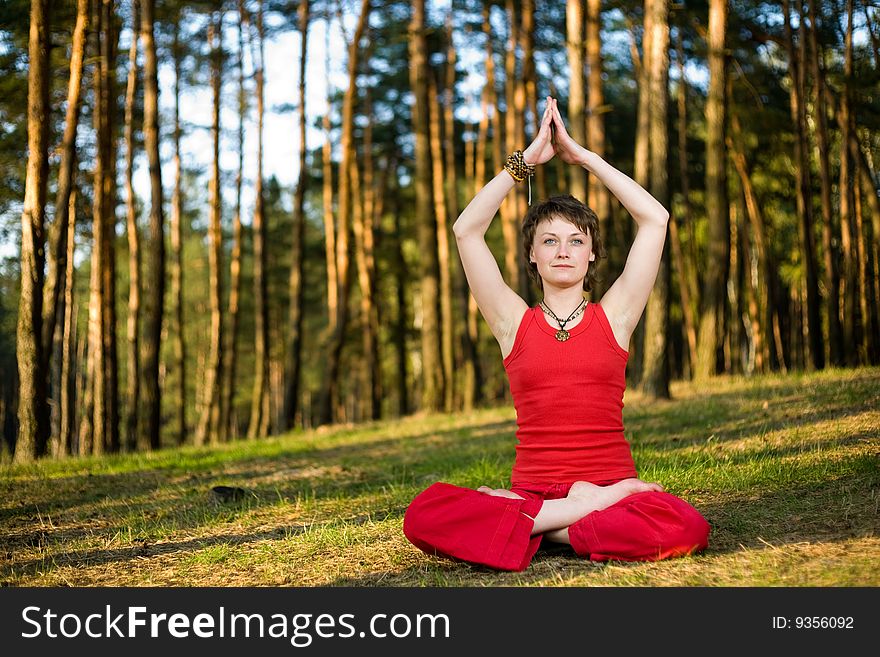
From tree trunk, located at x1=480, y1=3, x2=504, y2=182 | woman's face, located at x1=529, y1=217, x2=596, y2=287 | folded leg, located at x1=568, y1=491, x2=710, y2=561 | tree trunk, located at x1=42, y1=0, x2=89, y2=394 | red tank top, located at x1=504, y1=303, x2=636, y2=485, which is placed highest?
tree trunk, located at x1=480, y1=3, x2=504, y2=182

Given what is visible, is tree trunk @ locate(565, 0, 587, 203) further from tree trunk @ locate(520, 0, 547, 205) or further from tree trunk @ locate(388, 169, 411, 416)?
tree trunk @ locate(388, 169, 411, 416)

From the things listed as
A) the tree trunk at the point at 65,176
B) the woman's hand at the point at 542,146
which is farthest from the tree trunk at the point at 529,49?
the woman's hand at the point at 542,146

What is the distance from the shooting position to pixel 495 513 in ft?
14.2

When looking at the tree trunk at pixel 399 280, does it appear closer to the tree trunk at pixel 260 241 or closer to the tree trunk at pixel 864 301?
the tree trunk at pixel 260 241

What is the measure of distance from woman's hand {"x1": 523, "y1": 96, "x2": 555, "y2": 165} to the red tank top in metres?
0.82

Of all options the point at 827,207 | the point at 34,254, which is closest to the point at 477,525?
the point at 34,254

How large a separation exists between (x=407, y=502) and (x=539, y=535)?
2.40m

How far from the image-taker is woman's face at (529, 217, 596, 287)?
451 cm

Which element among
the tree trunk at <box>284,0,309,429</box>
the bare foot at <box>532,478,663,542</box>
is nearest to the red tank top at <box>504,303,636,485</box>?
the bare foot at <box>532,478,663,542</box>

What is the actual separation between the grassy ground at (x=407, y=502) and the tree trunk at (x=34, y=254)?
88 centimetres

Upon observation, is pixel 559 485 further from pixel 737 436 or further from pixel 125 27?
pixel 125 27

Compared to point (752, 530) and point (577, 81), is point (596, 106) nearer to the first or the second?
point (577, 81)

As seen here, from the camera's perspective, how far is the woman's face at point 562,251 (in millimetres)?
4512

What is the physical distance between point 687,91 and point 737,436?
1769cm
